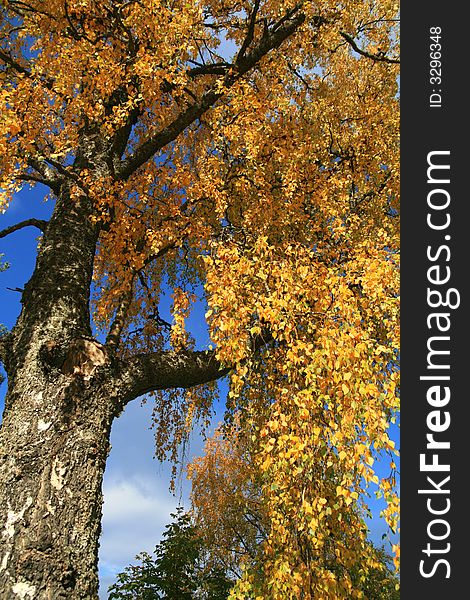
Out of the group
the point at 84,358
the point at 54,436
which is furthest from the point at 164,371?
the point at 54,436

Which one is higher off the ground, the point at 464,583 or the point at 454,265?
the point at 454,265

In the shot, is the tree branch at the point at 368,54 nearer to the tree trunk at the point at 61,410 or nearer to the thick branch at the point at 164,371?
the tree trunk at the point at 61,410

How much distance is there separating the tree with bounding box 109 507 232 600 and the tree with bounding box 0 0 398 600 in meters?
4.55

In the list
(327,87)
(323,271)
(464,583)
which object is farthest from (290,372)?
(327,87)

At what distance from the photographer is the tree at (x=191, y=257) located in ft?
14.3

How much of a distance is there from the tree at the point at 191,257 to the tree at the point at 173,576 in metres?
4.55

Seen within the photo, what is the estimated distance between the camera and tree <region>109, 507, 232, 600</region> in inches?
438

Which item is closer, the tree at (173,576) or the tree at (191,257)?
the tree at (191,257)

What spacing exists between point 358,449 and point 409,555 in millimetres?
829

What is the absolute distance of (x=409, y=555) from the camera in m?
3.37

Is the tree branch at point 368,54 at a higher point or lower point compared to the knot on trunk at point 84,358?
higher

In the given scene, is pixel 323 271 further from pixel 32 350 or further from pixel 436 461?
pixel 32 350

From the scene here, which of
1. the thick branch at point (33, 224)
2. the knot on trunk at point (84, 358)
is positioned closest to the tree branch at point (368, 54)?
the thick branch at point (33, 224)

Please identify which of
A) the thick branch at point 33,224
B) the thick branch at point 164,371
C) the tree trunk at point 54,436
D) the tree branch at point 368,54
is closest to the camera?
the tree trunk at point 54,436
